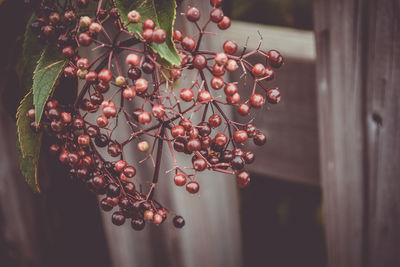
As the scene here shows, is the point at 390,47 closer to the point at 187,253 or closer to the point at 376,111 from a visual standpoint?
the point at 376,111

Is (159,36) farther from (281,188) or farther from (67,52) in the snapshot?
(281,188)

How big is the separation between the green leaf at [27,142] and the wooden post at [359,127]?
2.09ft

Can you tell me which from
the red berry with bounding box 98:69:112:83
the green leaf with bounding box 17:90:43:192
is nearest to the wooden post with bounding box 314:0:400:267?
the red berry with bounding box 98:69:112:83

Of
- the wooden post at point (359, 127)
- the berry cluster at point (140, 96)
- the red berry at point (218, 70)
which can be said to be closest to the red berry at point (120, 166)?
the berry cluster at point (140, 96)

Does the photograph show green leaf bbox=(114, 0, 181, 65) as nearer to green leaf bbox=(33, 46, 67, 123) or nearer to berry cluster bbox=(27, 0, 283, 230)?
berry cluster bbox=(27, 0, 283, 230)

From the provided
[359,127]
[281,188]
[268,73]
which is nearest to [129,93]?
[268,73]

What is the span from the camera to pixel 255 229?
163 cm

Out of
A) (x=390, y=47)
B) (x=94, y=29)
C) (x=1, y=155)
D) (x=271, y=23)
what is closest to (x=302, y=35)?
(x=271, y=23)

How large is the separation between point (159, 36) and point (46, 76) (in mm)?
214

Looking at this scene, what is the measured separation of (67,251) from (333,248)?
1.04 m

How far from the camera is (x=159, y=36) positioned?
598 mm

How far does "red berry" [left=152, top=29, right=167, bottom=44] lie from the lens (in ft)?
1.96

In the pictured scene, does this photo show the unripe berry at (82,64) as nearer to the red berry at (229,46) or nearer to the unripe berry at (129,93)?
the unripe berry at (129,93)

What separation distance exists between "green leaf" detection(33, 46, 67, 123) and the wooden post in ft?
1.88
